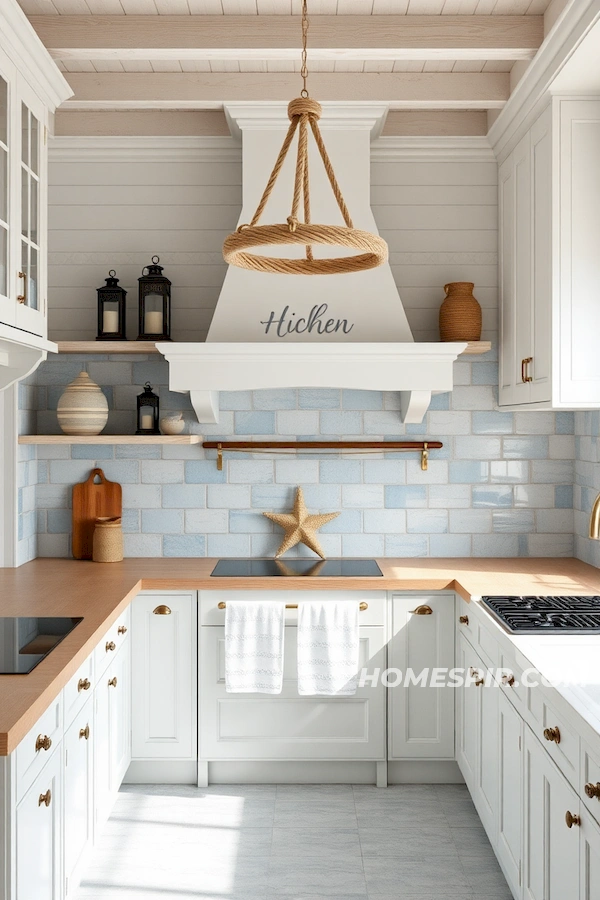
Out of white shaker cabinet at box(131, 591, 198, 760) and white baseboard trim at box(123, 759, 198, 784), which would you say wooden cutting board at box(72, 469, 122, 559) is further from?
white baseboard trim at box(123, 759, 198, 784)

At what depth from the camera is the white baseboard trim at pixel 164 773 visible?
3424mm

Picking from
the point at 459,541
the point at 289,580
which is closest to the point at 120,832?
the point at 289,580

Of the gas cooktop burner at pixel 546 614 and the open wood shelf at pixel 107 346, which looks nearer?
the gas cooktop burner at pixel 546 614

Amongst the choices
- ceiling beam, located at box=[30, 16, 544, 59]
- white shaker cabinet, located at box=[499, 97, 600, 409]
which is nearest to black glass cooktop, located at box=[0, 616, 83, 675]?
white shaker cabinet, located at box=[499, 97, 600, 409]

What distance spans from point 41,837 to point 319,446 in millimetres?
2126

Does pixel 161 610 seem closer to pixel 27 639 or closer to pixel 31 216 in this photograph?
pixel 27 639

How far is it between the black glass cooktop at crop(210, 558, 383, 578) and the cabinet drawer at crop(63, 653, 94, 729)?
853 millimetres

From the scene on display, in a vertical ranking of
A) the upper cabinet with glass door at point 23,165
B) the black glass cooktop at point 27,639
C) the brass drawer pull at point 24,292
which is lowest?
the black glass cooktop at point 27,639

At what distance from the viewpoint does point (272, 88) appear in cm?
330

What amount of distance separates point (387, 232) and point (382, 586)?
1627mm

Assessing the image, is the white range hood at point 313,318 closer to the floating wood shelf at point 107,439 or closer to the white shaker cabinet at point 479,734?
the floating wood shelf at point 107,439

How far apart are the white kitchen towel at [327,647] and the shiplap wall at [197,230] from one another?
1.35 meters

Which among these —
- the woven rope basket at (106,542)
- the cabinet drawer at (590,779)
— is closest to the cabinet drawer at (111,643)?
the woven rope basket at (106,542)

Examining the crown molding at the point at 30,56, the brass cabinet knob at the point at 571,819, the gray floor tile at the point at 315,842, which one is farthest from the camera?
the gray floor tile at the point at 315,842
